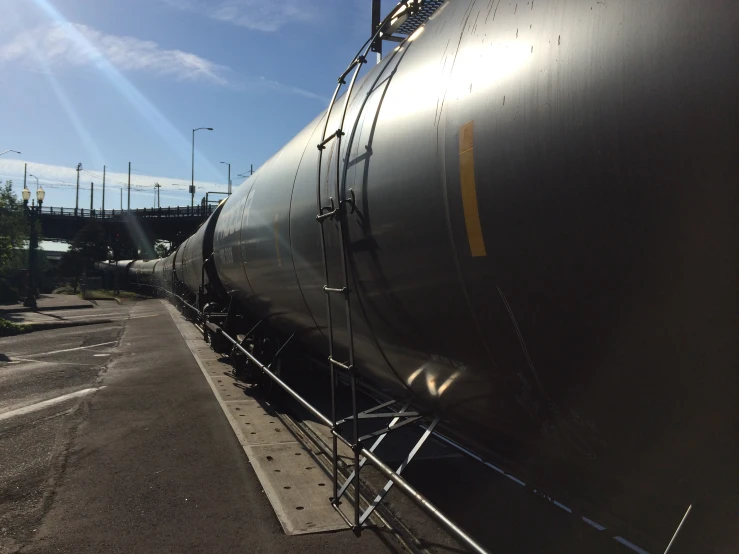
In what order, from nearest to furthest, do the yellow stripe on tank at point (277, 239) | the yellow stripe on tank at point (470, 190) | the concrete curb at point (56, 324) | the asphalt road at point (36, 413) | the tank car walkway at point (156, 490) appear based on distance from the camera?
the yellow stripe on tank at point (470, 190)
the tank car walkway at point (156, 490)
the asphalt road at point (36, 413)
the yellow stripe on tank at point (277, 239)
the concrete curb at point (56, 324)

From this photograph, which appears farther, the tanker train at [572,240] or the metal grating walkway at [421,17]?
the metal grating walkway at [421,17]

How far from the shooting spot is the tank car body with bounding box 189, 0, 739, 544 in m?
1.39

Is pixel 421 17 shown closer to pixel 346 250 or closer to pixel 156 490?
pixel 346 250

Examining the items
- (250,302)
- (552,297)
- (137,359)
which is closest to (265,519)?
(552,297)

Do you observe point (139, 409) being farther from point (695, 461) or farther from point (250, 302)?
point (695, 461)

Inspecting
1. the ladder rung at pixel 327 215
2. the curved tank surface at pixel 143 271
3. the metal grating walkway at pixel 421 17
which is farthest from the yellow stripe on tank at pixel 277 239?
the curved tank surface at pixel 143 271

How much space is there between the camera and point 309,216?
13.5 ft

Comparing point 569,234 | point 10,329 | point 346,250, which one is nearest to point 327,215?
point 346,250

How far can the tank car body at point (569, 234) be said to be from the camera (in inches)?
54.6

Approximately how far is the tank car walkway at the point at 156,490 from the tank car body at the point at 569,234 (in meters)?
2.06

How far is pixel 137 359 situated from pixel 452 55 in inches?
469

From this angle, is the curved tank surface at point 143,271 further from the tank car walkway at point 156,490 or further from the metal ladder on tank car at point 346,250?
the metal ladder on tank car at point 346,250

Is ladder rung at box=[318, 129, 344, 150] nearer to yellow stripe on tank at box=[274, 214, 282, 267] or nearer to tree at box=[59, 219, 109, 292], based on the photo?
yellow stripe on tank at box=[274, 214, 282, 267]

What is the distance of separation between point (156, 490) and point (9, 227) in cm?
3953
